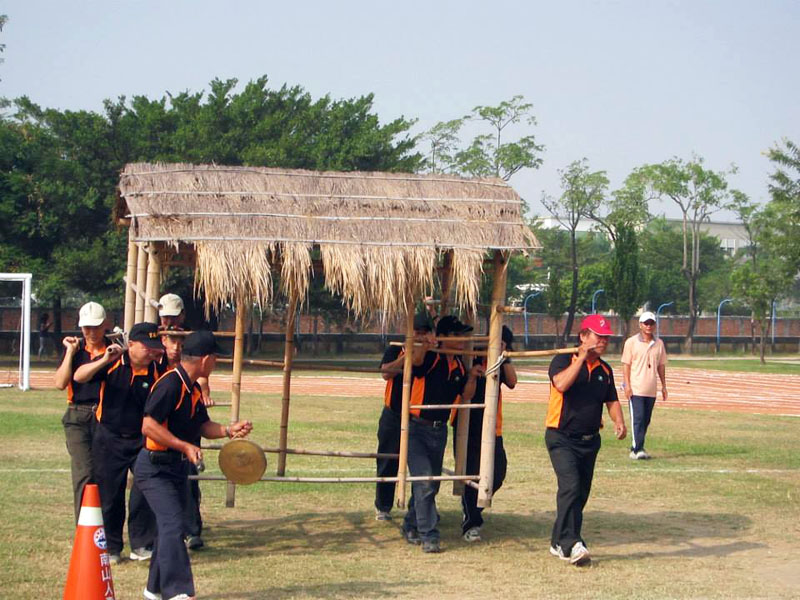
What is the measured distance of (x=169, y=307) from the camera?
29.0 feet

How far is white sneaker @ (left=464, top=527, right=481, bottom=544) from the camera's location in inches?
363

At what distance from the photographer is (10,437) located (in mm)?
14961

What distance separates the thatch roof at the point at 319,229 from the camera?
8438mm

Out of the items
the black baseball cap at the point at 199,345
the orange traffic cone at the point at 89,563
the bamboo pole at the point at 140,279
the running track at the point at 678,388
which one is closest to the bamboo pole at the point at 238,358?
the bamboo pole at the point at 140,279

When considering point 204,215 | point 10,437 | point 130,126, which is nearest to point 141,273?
point 204,215

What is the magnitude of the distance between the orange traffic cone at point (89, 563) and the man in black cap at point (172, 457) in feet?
1.19

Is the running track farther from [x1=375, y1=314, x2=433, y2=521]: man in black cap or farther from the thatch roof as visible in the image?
the thatch roof

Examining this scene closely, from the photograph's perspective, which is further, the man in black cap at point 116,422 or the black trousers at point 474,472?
Answer: the black trousers at point 474,472

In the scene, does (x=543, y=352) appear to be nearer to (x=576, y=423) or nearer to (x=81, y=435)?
(x=576, y=423)

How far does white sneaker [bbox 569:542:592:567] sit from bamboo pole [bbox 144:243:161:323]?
12.7 ft

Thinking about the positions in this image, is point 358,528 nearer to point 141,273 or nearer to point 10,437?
point 141,273

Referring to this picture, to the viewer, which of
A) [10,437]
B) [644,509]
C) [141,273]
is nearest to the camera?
[141,273]

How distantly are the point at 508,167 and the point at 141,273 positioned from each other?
49.6 m

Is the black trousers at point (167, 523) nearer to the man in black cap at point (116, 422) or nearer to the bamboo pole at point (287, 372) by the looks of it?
the man in black cap at point (116, 422)
